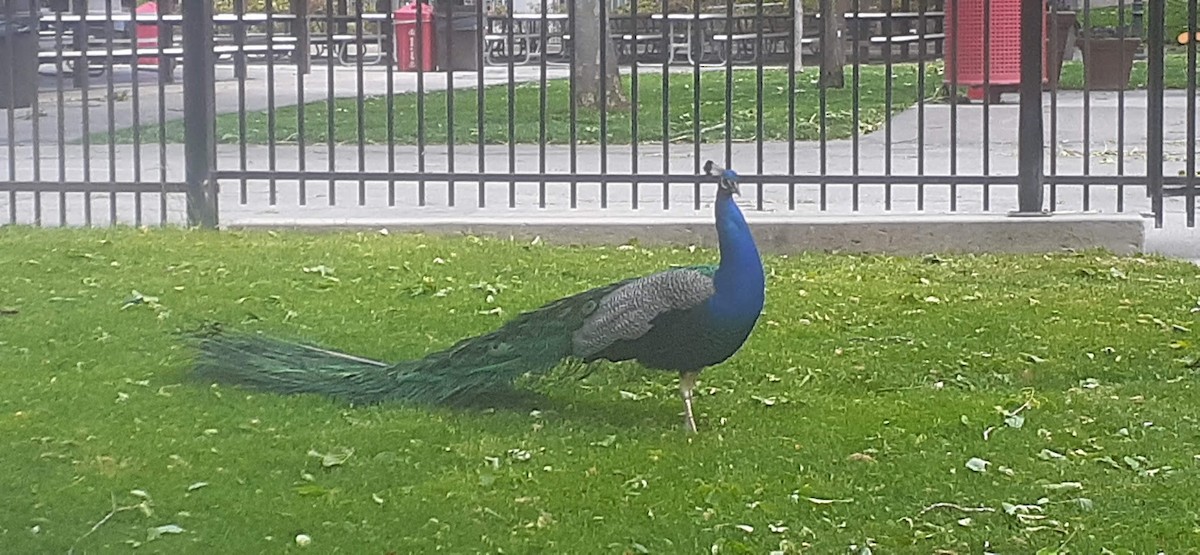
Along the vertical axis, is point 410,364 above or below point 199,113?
below

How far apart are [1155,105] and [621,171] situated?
390 centimetres

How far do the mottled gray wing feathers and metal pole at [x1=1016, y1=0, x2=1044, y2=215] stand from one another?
4.27 meters

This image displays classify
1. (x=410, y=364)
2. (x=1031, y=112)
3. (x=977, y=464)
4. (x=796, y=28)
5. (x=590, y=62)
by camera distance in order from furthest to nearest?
(x=590, y=62), (x=796, y=28), (x=1031, y=112), (x=410, y=364), (x=977, y=464)

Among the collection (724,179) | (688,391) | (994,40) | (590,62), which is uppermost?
(994,40)

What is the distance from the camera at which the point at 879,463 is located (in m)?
4.95

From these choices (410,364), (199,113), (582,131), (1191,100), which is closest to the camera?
(410,364)

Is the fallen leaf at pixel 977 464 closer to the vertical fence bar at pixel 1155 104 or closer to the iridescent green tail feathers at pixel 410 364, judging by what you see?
the iridescent green tail feathers at pixel 410 364

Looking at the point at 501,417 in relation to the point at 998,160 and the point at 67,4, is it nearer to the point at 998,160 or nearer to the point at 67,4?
the point at 67,4

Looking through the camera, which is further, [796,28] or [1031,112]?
[796,28]

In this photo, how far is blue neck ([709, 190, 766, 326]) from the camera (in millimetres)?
5020

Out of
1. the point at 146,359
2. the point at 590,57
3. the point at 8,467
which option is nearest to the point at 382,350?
the point at 146,359

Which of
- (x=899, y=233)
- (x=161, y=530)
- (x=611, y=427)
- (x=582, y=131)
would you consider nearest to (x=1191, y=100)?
(x=899, y=233)

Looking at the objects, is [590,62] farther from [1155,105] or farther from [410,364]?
[410,364]

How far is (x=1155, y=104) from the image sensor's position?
9.14 m
